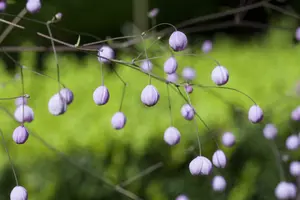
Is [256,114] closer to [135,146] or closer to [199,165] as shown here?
[199,165]

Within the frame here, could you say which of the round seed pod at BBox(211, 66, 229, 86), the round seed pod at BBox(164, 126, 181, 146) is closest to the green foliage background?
the round seed pod at BBox(164, 126, 181, 146)

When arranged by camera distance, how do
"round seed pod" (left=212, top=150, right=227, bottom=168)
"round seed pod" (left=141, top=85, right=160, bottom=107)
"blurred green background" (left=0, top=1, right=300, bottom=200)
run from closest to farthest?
"round seed pod" (left=141, top=85, right=160, bottom=107)
"round seed pod" (left=212, top=150, right=227, bottom=168)
"blurred green background" (left=0, top=1, right=300, bottom=200)

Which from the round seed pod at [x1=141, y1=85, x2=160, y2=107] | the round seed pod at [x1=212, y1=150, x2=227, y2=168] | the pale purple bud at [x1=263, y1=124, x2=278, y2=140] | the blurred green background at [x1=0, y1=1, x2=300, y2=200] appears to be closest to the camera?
the round seed pod at [x1=141, y1=85, x2=160, y2=107]

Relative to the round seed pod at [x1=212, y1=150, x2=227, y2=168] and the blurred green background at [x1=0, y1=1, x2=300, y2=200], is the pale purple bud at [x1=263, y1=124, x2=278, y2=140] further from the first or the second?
the round seed pod at [x1=212, y1=150, x2=227, y2=168]

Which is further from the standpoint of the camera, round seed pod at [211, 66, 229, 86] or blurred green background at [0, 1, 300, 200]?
blurred green background at [0, 1, 300, 200]

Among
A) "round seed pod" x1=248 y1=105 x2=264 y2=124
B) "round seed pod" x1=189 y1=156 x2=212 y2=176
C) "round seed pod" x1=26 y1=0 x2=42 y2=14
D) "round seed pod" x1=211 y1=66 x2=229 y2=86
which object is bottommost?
"round seed pod" x1=189 y1=156 x2=212 y2=176

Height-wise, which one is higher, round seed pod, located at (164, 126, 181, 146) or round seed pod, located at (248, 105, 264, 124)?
round seed pod, located at (248, 105, 264, 124)

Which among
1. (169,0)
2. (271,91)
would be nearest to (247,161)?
(271,91)

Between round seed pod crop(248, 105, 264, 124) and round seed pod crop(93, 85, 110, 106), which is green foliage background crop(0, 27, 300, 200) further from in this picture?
round seed pod crop(93, 85, 110, 106)

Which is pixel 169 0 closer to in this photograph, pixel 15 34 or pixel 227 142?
pixel 15 34
